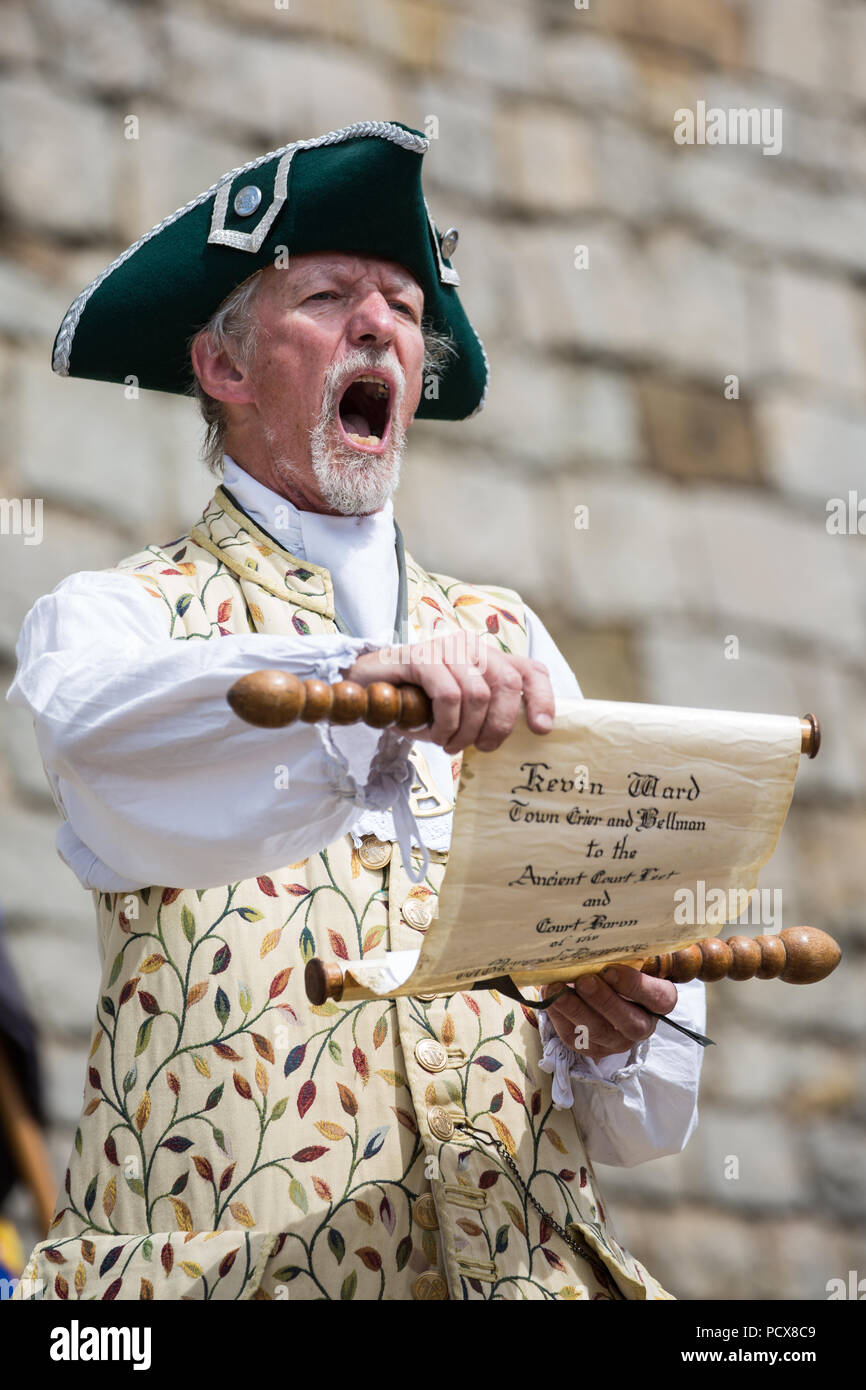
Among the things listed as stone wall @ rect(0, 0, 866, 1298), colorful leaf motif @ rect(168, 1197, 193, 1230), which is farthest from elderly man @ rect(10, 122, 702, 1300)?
stone wall @ rect(0, 0, 866, 1298)

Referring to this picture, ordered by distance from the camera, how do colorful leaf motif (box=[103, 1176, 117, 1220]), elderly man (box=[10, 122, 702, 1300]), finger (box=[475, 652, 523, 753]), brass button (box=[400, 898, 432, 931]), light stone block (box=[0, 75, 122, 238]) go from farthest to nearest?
light stone block (box=[0, 75, 122, 238]) → brass button (box=[400, 898, 432, 931]) → colorful leaf motif (box=[103, 1176, 117, 1220]) → elderly man (box=[10, 122, 702, 1300]) → finger (box=[475, 652, 523, 753])

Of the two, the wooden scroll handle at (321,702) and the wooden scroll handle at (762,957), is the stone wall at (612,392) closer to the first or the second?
the wooden scroll handle at (762,957)

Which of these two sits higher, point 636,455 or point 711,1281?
point 636,455

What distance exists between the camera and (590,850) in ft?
5.54

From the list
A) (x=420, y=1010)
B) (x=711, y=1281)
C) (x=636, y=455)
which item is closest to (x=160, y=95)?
(x=636, y=455)

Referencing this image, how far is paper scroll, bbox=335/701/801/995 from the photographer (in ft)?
5.37

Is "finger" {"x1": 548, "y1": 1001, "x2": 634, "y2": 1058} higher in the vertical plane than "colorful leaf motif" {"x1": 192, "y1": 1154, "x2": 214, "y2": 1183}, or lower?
higher

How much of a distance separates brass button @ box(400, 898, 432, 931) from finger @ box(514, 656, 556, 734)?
527 mm

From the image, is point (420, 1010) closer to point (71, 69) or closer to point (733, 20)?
point (71, 69)

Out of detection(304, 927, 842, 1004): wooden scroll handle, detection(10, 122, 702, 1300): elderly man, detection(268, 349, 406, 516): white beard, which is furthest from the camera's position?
detection(268, 349, 406, 516): white beard

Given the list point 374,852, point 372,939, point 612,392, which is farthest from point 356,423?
point 612,392

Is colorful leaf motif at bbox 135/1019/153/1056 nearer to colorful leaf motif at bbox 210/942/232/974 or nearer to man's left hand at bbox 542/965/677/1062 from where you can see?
colorful leaf motif at bbox 210/942/232/974

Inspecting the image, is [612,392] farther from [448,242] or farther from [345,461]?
[345,461]
